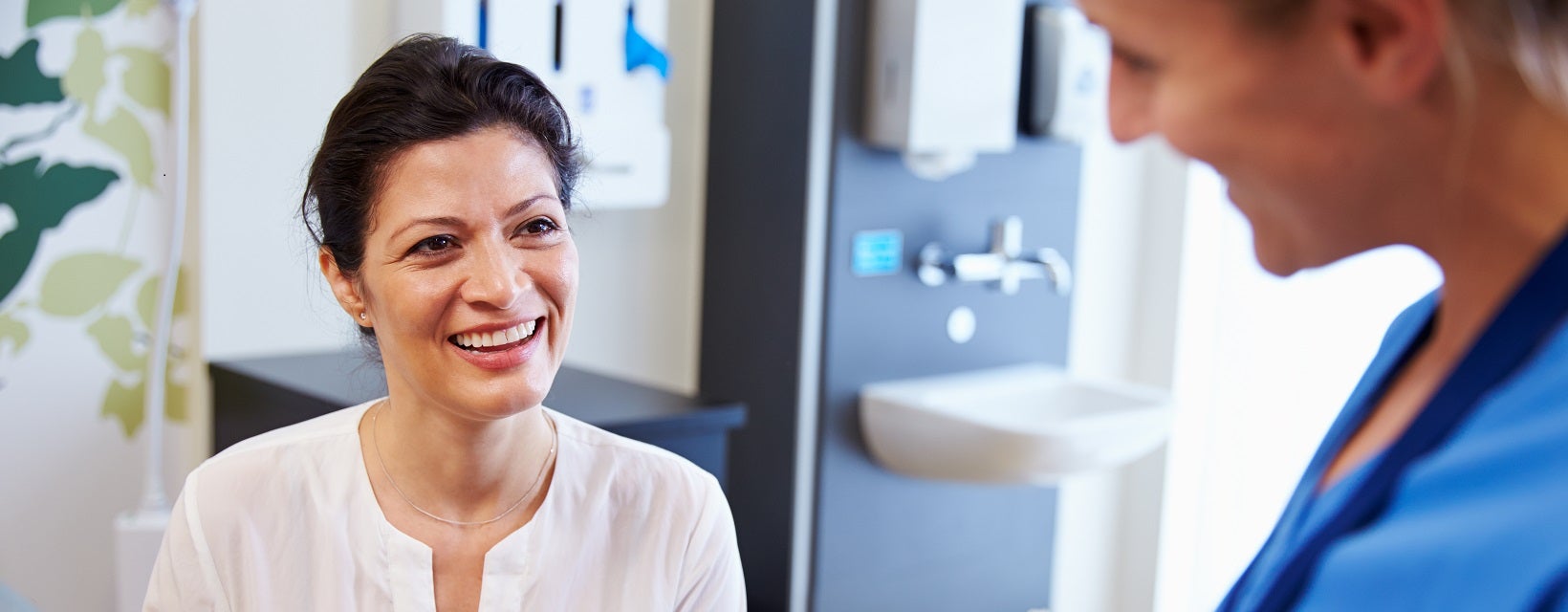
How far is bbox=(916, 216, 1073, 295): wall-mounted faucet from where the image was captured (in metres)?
3.02

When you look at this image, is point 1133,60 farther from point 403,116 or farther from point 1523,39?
point 403,116

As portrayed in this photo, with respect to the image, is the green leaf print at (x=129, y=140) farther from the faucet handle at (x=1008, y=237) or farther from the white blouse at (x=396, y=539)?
the faucet handle at (x=1008, y=237)

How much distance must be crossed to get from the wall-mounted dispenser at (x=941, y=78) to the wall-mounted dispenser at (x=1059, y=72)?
0.09 m

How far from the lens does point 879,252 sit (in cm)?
295

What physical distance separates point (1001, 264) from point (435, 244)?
1747 mm

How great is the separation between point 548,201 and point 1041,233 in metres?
1.86

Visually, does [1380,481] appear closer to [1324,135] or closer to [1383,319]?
[1324,135]

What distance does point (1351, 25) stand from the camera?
503mm

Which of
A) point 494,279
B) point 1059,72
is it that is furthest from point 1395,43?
point 1059,72

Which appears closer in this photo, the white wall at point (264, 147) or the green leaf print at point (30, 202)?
the green leaf print at point (30, 202)

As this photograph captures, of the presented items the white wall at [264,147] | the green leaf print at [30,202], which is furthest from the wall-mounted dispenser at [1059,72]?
the green leaf print at [30,202]

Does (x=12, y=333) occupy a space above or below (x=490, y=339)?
below

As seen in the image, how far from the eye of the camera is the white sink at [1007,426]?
2.75m

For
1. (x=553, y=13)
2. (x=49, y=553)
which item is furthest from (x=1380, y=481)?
(x=49, y=553)
